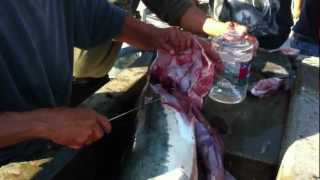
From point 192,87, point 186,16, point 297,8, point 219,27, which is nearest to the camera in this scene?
point 192,87

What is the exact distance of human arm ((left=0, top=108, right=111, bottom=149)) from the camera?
1501mm

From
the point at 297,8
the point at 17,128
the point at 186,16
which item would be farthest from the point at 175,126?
the point at 297,8

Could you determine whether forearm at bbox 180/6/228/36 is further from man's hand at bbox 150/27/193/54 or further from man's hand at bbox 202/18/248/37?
man's hand at bbox 150/27/193/54

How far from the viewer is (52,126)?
1.55 metres

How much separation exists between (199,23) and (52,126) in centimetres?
117

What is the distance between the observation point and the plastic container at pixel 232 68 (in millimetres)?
2205

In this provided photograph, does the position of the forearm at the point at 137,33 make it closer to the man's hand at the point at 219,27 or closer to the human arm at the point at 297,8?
the man's hand at the point at 219,27

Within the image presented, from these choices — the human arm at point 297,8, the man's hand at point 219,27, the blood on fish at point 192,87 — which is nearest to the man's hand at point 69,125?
the blood on fish at point 192,87

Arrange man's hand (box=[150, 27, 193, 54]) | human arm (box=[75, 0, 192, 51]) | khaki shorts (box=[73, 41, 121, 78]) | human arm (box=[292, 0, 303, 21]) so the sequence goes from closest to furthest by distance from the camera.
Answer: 1. human arm (box=[75, 0, 192, 51])
2. man's hand (box=[150, 27, 193, 54])
3. khaki shorts (box=[73, 41, 121, 78])
4. human arm (box=[292, 0, 303, 21])

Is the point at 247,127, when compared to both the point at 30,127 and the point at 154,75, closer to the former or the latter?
the point at 154,75

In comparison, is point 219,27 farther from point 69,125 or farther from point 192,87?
point 69,125

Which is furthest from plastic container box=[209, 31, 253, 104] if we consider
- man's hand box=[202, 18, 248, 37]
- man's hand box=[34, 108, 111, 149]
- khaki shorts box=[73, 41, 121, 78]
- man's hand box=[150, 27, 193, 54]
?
man's hand box=[34, 108, 111, 149]

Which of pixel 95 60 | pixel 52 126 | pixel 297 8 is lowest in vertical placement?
pixel 297 8

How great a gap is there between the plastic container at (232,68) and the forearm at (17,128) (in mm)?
950
